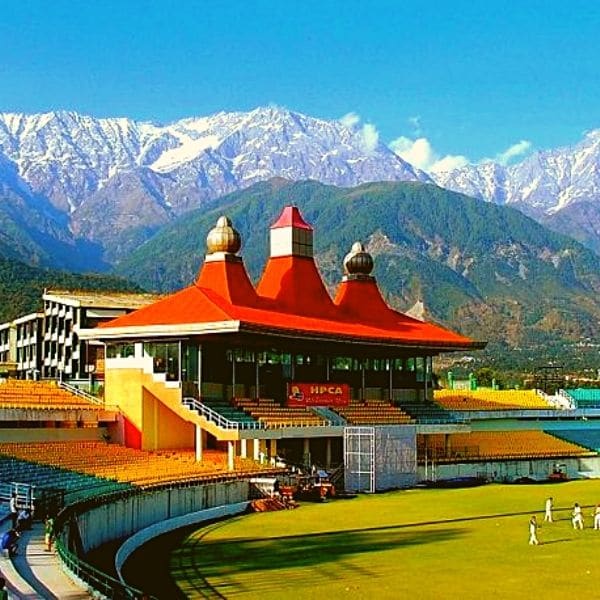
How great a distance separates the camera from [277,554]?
104ft

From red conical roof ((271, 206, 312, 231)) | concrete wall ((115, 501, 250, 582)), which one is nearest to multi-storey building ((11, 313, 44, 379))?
red conical roof ((271, 206, 312, 231))

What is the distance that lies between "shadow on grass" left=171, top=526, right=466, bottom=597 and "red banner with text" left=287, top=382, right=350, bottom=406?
680 inches

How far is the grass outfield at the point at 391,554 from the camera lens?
26.4m

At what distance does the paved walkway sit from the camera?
20688 millimetres

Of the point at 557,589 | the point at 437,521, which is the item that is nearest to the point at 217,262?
the point at 437,521

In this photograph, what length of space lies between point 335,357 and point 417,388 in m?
7.57

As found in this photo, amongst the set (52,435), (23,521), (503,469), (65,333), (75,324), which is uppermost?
(75,324)

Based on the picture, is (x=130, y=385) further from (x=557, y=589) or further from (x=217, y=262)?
(x=557, y=589)

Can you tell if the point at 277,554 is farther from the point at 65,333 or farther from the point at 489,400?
the point at 65,333

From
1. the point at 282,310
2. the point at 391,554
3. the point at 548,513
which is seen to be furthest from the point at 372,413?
the point at 391,554

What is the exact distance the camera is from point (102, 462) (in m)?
43.1

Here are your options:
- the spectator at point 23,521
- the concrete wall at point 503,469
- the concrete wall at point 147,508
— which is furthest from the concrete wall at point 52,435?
the spectator at point 23,521

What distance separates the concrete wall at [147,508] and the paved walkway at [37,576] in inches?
182

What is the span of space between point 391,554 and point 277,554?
3190 millimetres
